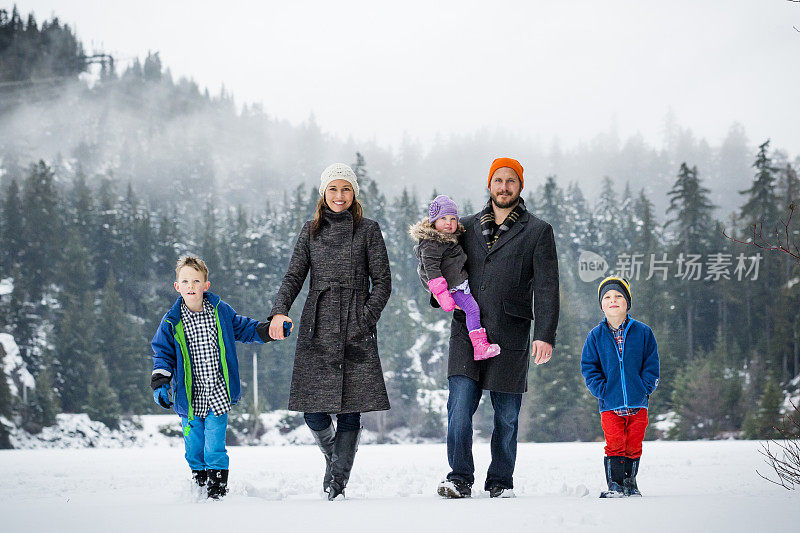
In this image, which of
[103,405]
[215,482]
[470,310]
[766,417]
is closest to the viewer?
[470,310]

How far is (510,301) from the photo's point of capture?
471 cm

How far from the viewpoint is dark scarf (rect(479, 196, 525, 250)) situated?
16.0 ft

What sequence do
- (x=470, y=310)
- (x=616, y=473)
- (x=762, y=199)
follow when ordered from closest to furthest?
(x=616, y=473) → (x=470, y=310) → (x=762, y=199)

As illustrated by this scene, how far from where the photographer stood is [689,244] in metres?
47.6

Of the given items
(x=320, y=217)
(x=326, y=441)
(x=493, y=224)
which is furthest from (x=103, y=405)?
(x=493, y=224)

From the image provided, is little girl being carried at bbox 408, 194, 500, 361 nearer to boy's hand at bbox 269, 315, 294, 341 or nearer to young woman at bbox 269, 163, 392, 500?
young woman at bbox 269, 163, 392, 500

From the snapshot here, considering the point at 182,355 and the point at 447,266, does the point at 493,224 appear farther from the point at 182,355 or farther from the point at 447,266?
the point at 182,355

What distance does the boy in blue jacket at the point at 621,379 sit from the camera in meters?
4.59

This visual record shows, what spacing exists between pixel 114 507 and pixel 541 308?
264 cm

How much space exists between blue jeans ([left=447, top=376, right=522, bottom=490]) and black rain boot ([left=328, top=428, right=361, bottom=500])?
590 mm

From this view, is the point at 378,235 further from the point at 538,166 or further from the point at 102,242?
the point at 538,166

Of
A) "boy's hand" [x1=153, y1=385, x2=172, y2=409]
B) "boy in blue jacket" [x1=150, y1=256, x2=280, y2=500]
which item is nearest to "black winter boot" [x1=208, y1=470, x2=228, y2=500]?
"boy in blue jacket" [x1=150, y1=256, x2=280, y2=500]

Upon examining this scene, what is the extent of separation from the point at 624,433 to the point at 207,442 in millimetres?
2547

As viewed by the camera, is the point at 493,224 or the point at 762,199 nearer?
the point at 493,224
